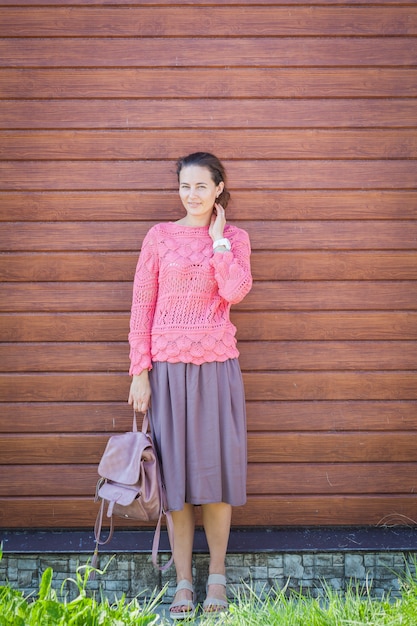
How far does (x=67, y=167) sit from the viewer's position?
3615mm

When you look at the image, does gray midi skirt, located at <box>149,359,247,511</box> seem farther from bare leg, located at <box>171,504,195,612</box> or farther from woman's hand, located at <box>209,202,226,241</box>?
woman's hand, located at <box>209,202,226,241</box>

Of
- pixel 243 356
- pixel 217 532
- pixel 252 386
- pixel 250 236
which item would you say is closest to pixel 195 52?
pixel 250 236

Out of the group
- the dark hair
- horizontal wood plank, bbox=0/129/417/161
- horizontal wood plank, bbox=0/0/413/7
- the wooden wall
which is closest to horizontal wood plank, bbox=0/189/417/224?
the wooden wall

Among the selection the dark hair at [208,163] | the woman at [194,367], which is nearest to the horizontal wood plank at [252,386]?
the woman at [194,367]

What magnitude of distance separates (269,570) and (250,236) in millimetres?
1701

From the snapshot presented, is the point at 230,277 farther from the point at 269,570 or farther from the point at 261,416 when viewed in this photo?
the point at 269,570

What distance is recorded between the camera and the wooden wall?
11.8ft

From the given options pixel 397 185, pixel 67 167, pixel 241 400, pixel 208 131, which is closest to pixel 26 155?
pixel 67 167

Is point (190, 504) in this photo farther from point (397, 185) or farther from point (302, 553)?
point (397, 185)

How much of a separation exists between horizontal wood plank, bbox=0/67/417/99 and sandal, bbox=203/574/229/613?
225 centimetres

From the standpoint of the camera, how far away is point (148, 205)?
11.9 ft

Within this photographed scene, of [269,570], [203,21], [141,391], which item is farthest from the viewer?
[203,21]

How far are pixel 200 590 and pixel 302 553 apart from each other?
54 centimetres

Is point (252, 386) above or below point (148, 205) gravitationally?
below
